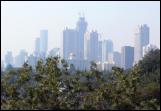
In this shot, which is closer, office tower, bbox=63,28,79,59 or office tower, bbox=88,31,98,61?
office tower, bbox=88,31,98,61

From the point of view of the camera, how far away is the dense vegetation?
1066 cm

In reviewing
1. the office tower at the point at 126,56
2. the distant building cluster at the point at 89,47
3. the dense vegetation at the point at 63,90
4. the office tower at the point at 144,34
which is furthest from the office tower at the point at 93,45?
the dense vegetation at the point at 63,90

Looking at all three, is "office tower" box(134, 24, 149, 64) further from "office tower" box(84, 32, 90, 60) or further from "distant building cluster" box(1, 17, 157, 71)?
"office tower" box(84, 32, 90, 60)

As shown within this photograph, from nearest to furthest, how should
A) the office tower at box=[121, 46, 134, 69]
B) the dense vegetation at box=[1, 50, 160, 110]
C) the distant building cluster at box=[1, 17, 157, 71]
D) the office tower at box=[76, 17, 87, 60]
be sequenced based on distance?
1. the dense vegetation at box=[1, 50, 160, 110]
2. the office tower at box=[121, 46, 134, 69]
3. the distant building cluster at box=[1, 17, 157, 71]
4. the office tower at box=[76, 17, 87, 60]

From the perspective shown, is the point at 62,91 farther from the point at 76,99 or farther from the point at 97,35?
the point at 97,35

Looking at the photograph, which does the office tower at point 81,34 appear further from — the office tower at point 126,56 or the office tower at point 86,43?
the office tower at point 126,56

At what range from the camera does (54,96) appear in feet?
35.6

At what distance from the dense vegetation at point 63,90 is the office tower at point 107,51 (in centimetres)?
9863

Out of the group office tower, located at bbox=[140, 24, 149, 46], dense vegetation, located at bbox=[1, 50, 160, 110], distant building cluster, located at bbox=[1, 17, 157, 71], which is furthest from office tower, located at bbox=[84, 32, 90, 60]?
dense vegetation, located at bbox=[1, 50, 160, 110]

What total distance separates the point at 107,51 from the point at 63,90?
11090 centimetres

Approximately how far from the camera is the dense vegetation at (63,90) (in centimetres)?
1066

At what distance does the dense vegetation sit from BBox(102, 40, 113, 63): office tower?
98.6 meters

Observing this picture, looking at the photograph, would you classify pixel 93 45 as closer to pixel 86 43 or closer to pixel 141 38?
pixel 86 43

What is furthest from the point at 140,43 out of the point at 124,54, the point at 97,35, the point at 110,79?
the point at 110,79
